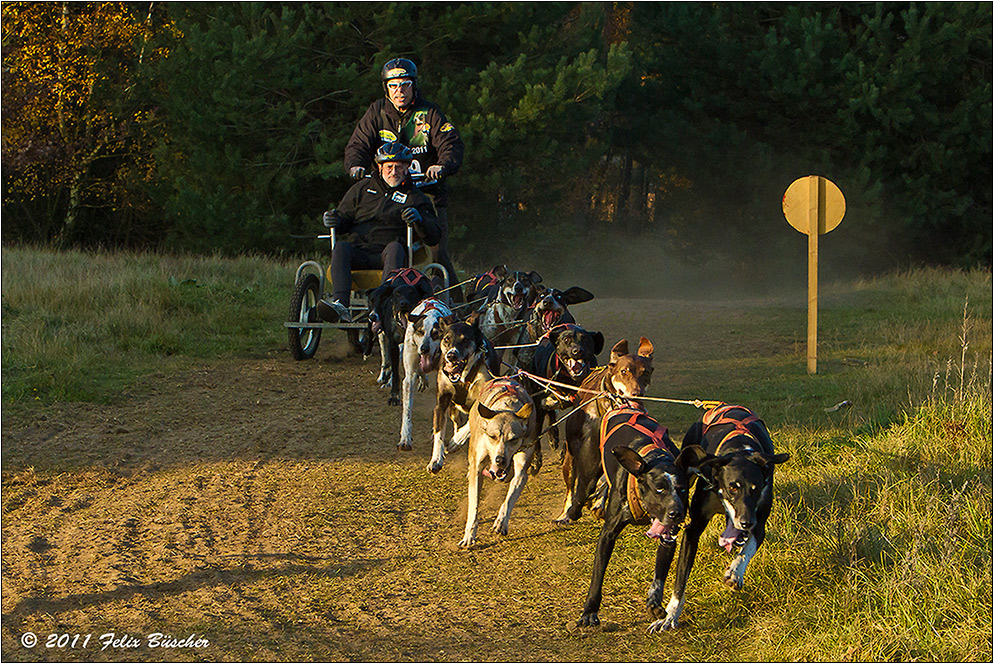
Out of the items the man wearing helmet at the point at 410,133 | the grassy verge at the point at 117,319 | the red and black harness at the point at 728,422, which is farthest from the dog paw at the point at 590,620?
the man wearing helmet at the point at 410,133

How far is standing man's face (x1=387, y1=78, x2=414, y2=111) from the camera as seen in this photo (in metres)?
10.1

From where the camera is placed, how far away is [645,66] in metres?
23.6

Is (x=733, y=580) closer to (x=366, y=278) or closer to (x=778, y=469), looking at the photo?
(x=778, y=469)

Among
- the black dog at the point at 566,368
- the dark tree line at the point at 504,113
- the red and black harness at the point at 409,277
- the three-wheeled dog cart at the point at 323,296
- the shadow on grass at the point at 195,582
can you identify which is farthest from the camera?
the dark tree line at the point at 504,113

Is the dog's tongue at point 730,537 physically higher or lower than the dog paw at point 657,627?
higher

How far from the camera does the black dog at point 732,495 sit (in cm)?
392

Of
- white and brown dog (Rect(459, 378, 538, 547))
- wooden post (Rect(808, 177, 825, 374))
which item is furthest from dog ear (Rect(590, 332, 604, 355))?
wooden post (Rect(808, 177, 825, 374))

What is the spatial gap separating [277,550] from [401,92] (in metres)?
6.07

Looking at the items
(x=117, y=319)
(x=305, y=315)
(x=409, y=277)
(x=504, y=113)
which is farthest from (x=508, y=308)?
(x=504, y=113)

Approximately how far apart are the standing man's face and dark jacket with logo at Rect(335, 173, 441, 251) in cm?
77

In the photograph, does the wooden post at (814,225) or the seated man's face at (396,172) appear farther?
the wooden post at (814,225)

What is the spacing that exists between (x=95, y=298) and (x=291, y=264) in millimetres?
5283

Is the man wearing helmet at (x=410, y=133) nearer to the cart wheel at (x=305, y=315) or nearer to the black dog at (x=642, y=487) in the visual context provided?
the cart wheel at (x=305, y=315)

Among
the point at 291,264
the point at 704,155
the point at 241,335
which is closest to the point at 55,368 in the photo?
the point at 241,335
